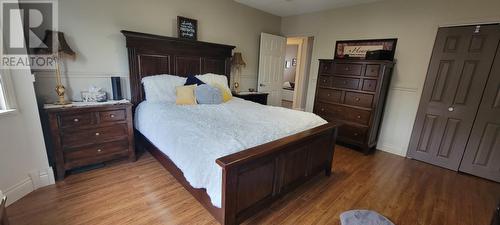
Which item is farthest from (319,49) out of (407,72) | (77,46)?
(77,46)

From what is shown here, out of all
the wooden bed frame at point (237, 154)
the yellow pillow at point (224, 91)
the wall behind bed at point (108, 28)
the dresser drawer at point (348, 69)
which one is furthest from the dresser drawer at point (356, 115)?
the wall behind bed at point (108, 28)

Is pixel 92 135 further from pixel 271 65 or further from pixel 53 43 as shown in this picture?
pixel 271 65

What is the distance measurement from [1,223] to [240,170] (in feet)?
3.89

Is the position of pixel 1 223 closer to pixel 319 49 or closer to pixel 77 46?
pixel 77 46

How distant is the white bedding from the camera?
149 centimetres

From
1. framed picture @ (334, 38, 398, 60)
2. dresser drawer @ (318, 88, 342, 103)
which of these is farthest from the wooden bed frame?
framed picture @ (334, 38, 398, 60)

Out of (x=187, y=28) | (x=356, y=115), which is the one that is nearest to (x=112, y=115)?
(x=187, y=28)

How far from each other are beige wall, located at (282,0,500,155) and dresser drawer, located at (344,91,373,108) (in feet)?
1.67

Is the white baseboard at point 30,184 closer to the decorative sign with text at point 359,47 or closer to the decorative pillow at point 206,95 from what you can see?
the decorative pillow at point 206,95

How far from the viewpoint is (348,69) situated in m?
3.31

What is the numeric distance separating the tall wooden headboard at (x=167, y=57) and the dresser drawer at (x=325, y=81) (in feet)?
5.49

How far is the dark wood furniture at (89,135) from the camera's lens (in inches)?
83.2

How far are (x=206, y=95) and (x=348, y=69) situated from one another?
2.28m

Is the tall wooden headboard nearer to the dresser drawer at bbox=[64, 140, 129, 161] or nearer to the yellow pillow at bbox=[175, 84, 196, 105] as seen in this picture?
the yellow pillow at bbox=[175, 84, 196, 105]
